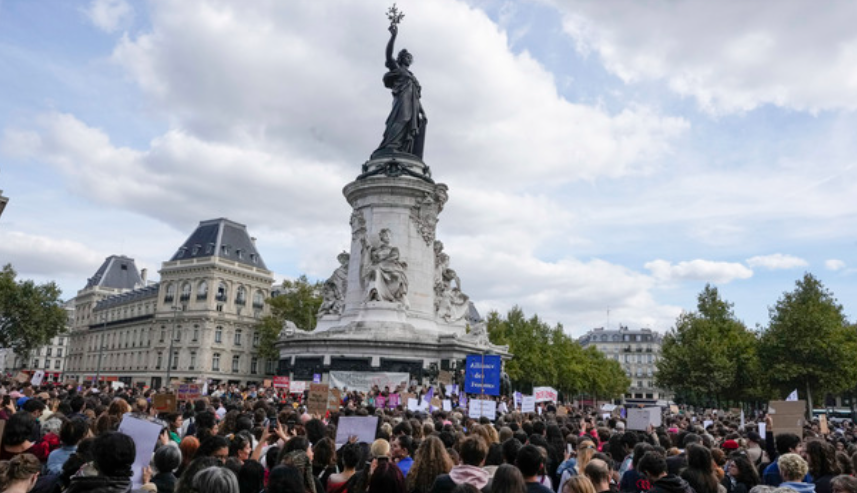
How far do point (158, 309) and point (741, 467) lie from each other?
8953cm

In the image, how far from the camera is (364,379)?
102ft

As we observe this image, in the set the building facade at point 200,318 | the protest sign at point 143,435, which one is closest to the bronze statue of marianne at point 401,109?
the protest sign at point 143,435

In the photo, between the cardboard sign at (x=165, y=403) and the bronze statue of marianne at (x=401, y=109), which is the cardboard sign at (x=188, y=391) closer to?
the cardboard sign at (x=165, y=403)

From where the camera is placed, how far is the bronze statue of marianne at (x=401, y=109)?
125ft

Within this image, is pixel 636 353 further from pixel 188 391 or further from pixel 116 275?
pixel 188 391

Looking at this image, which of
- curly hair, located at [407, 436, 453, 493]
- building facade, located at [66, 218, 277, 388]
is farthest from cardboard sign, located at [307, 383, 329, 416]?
building facade, located at [66, 218, 277, 388]

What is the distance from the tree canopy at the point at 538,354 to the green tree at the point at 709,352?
14079mm

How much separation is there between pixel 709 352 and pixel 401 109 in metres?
30.2

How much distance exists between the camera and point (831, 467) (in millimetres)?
7406

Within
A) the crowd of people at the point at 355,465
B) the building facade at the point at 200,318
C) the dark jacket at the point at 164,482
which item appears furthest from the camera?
the building facade at the point at 200,318

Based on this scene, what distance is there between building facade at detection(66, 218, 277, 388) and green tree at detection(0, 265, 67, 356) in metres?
14.0

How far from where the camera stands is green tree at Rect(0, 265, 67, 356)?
62.1 m

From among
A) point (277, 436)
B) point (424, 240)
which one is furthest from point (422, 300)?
point (277, 436)

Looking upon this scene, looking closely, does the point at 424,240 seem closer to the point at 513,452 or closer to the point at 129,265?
the point at 513,452
